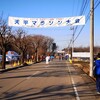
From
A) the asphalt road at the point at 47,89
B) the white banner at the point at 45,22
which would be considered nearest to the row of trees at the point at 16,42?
the white banner at the point at 45,22

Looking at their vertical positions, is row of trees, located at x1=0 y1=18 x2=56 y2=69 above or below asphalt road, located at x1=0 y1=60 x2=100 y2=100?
above

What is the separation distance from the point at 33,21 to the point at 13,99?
20705 millimetres

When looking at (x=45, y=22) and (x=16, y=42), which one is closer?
(x=45, y=22)

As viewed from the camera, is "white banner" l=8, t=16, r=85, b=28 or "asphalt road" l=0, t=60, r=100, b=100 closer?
"asphalt road" l=0, t=60, r=100, b=100

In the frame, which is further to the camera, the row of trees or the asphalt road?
the row of trees

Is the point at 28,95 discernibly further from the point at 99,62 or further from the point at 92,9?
the point at 92,9

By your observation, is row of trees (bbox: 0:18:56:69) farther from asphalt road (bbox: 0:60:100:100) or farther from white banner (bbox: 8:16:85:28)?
asphalt road (bbox: 0:60:100:100)

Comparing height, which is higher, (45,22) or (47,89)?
(45,22)

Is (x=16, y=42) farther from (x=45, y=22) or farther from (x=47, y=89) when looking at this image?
(x=47, y=89)

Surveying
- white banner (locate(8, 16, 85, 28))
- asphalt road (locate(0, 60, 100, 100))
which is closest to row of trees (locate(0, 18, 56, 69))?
white banner (locate(8, 16, 85, 28))

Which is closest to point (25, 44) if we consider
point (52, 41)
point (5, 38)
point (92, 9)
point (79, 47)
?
point (5, 38)

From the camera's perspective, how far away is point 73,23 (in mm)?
31453

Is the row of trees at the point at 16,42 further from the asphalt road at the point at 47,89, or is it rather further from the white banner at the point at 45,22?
the asphalt road at the point at 47,89

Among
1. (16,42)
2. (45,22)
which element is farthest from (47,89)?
(16,42)
